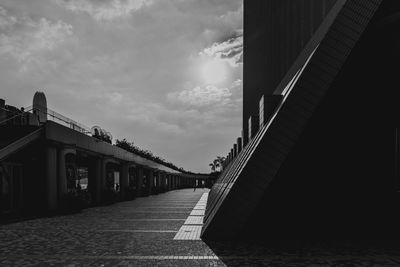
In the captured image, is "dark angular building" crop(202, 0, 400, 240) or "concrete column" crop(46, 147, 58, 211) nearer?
"dark angular building" crop(202, 0, 400, 240)

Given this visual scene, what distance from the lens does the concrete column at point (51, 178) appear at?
55.4ft

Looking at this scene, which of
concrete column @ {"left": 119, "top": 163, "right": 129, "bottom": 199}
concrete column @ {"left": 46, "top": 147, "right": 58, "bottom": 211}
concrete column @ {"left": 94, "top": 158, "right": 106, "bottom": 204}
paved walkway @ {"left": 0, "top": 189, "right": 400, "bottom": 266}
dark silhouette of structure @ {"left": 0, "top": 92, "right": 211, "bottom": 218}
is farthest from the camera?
concrete column @ {"left": 119, "top": 163, "right": 129, "bottom": 199}

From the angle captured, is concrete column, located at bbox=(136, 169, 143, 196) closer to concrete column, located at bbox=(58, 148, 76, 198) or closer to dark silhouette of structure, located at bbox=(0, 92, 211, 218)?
dark silhouette of structure, located at bbox=(0, 92, 211, 218)

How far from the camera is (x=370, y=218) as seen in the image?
404 inches

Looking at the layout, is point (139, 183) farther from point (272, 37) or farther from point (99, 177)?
point (272, 37)

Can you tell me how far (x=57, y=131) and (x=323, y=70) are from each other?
13.6m

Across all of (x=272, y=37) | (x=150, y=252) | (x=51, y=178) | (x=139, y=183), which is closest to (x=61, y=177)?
(x=51, y=178)

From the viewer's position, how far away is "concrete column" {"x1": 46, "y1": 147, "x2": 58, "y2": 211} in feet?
55.4

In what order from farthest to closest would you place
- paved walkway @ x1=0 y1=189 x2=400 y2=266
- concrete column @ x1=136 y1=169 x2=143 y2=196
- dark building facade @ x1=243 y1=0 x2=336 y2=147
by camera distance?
1. concrete column @ x1=136 y1=169 x2=143 y2=196
2. dark building facade @ x1=243 y1=0 x2=336 y2=147
3. paved walkway @ x1=0 y1=189 x2=400 y2=266

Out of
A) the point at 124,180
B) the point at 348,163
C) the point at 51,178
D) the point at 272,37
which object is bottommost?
the point at 124,180

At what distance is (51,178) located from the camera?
17125mm

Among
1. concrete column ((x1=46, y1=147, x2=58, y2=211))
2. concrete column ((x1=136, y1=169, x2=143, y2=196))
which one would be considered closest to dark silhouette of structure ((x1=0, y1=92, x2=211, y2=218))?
concrete column ((x1=46, y1=147, x2=58, y2=211))

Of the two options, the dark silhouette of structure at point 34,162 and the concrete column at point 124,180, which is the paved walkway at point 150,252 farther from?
the concrete column at point 124,180

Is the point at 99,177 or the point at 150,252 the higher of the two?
the point at 99,177
